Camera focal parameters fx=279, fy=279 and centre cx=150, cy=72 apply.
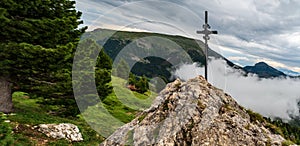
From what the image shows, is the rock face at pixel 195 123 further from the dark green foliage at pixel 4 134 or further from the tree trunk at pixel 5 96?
the tree trunk at pixel 5 96

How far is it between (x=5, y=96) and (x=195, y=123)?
55.5 ft

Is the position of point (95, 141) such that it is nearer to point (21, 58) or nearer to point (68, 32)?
point (21, 58)

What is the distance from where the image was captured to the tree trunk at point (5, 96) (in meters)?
20.5

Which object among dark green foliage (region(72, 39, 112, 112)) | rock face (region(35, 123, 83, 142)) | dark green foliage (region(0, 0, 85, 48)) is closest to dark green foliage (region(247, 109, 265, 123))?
rock face (region(35, 123, 83, 142))

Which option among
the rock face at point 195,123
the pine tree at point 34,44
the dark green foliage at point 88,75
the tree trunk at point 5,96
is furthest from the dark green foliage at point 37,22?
the rock face at point 195,123

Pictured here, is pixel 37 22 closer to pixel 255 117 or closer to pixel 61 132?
pixel 61 132

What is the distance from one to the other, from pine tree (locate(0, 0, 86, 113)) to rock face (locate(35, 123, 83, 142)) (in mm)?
4050

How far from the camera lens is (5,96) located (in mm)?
20672

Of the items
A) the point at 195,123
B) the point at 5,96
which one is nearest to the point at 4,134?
the point at 195,123

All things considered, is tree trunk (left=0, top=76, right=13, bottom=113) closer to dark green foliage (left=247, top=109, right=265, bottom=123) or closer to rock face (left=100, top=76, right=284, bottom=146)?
rock face (left=100, top=76, right=284, bottom=146)

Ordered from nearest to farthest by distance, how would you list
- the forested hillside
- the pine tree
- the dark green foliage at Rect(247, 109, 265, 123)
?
1. the dark green foliage at Rect(247, 109, 265, 123)
2. the forested hillside
3. the pine tree

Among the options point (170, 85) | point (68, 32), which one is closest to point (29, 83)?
point (68, 32)

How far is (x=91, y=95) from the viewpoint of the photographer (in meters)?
24.9

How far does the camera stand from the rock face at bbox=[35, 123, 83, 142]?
17234 mm
